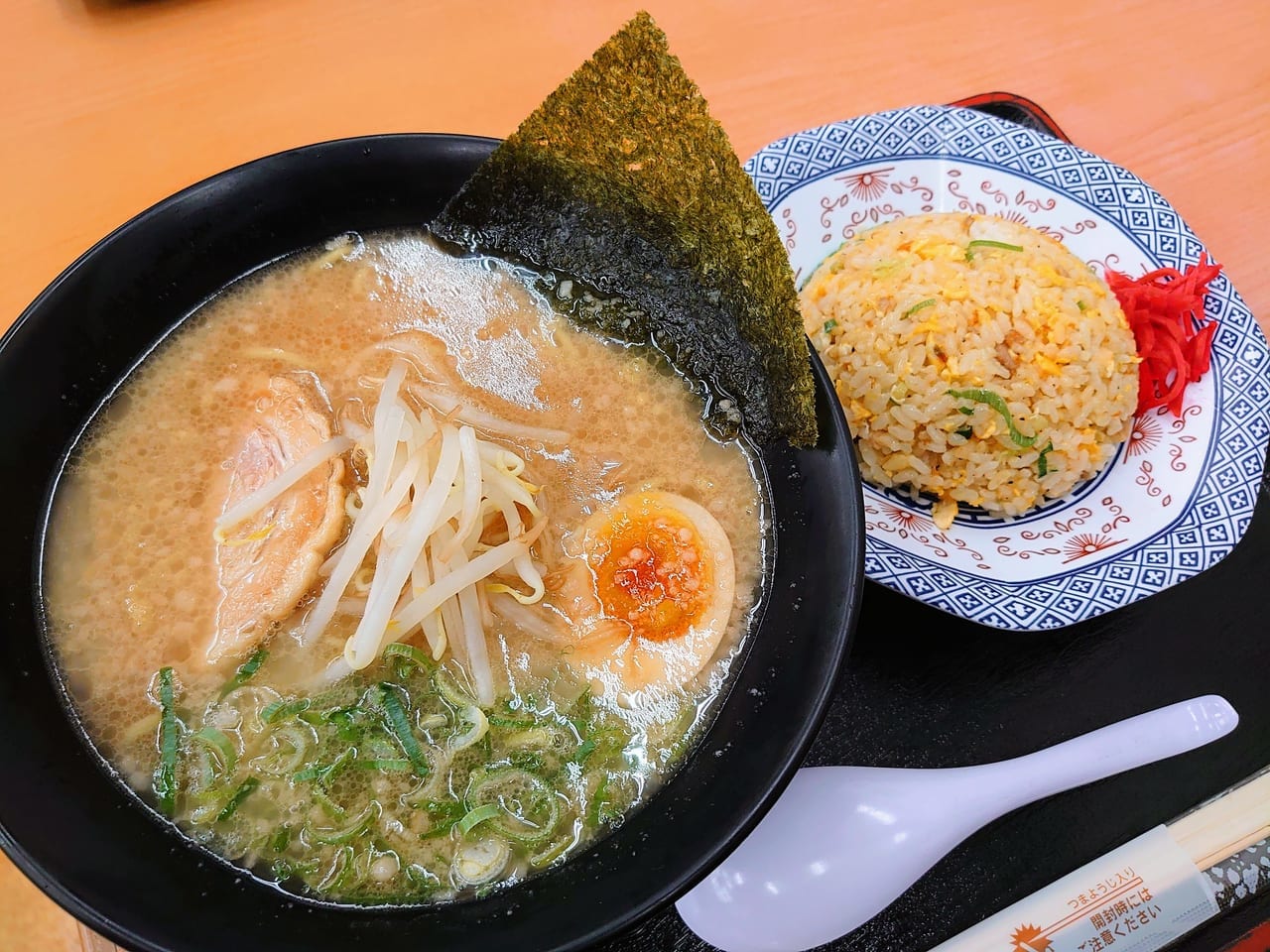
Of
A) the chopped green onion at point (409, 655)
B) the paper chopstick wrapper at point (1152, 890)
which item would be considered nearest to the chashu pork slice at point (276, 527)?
the chopped green onion at point (409, 655)

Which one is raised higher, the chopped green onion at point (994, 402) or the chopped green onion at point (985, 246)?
the chopped green onion at point (985, 246)

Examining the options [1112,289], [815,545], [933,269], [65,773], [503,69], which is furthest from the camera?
[503,69]

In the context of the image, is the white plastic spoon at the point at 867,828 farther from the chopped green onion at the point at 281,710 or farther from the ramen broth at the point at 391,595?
the chopped green onion at the point at 281,710

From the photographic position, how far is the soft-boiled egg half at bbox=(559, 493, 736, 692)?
3.85 feet

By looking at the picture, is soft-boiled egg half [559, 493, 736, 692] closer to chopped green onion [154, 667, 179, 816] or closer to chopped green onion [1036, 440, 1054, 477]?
chopped green onion [154, 667, 179, 816]

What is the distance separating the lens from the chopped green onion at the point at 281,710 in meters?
1.10

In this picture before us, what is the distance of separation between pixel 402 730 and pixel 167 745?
294 mm

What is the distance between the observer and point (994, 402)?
1520 millimetres

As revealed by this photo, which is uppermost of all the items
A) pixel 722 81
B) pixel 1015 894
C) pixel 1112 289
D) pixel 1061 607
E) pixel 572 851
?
pixel 722 81

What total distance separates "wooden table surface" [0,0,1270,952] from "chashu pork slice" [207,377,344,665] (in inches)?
33.5

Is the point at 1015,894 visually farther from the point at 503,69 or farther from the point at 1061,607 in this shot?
the point at 503,69

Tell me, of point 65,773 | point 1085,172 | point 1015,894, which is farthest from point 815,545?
point 1085,172

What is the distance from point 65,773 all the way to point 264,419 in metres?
0.53

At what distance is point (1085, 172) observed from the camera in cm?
176
